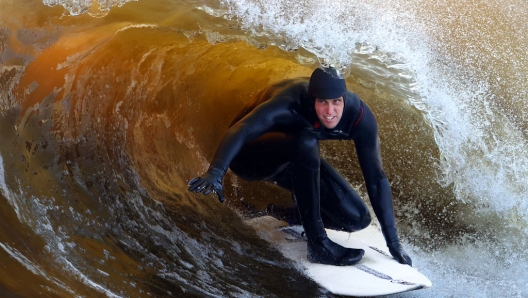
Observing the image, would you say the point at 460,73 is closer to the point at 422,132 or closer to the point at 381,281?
the point at 422,132

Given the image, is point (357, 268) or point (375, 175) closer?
point (375, 175)

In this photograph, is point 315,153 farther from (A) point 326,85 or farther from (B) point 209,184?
(B) point 209,184

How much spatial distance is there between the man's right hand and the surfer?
1 centimetres

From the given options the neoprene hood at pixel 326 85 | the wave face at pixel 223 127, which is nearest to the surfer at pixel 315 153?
the neoprene hood at pixel 326 85

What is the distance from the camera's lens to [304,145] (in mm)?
2613

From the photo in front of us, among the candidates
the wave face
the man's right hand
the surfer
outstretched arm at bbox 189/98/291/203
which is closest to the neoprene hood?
the surfer

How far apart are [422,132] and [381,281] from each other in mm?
1460

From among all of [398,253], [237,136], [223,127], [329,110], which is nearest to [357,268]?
[398,253]

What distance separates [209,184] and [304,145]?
2.17 feet

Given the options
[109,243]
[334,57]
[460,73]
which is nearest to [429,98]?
[460,73]

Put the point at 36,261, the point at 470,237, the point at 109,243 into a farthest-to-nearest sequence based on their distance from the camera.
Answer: the point at 470,237 < the point at 109,243 < the point at 36,261

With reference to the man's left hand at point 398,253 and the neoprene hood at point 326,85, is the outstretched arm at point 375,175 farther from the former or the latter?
the neoprene hood at point 326,85

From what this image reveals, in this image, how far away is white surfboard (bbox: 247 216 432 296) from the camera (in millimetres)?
2666

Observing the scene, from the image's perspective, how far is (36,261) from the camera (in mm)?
2240
